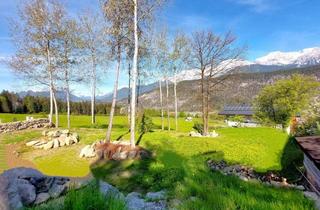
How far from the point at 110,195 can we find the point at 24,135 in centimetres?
2128

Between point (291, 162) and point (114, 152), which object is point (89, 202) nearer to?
point (114, 152)

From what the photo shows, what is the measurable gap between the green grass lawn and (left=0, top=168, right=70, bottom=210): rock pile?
267 centimetres

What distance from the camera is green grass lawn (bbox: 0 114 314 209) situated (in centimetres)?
473

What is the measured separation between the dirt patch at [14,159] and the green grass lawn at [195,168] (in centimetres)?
48

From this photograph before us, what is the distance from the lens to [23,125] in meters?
26.7

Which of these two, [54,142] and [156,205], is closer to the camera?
[156,205]

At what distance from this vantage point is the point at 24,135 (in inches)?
892

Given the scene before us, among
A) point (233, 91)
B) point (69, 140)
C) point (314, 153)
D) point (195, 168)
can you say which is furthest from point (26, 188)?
point (233, 91)

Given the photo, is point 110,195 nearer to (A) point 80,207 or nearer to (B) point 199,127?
(A) point 80,207

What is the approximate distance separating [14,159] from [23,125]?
37.7 ft

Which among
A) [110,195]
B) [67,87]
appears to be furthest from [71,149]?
[110,195]

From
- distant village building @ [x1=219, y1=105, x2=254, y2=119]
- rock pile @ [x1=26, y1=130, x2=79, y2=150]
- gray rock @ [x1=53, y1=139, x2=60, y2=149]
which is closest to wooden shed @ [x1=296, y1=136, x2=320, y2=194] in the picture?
gray rock @ [x1=53, y1=139, x2=60, y2=149]

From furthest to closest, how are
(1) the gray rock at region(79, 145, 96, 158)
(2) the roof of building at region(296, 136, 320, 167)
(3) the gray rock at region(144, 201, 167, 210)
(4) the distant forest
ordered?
(4) the distant forest → (1) the gray rock at region(79, 145, 96, 158) → (2) the roof of building at region(296, 136, 320, 167) → (3) the gray rock at region(144, 201, 167, 210)

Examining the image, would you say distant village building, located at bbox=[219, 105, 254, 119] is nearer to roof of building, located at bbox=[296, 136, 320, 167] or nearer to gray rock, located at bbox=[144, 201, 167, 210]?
roof of building, located at bbox=[296, 136, 320, 167]
